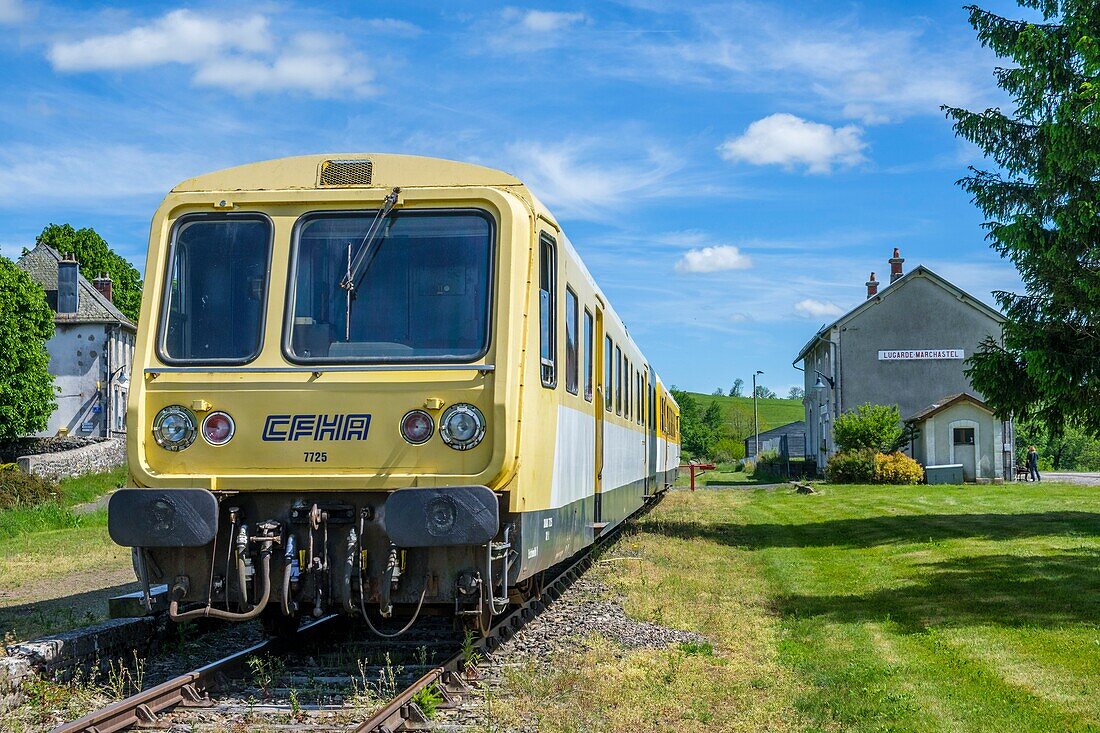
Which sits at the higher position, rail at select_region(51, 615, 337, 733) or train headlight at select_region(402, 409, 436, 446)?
train headlight at select_region(402, 409, 436, 446)

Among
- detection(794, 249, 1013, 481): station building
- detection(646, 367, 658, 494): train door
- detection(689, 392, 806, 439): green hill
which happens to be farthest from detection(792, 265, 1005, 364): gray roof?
detection(689, 392, 806, 439): green hill

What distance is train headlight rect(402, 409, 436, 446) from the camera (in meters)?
7.02

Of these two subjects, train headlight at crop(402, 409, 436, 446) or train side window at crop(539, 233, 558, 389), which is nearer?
train headlight at crop(402, 409, 436, 446)

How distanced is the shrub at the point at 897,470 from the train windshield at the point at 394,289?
116ft

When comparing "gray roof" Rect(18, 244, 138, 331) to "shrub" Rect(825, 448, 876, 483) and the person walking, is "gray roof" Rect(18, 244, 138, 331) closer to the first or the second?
"shrub" Rect(825, 448, 876, 483)

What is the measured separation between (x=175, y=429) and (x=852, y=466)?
36892 millimetres

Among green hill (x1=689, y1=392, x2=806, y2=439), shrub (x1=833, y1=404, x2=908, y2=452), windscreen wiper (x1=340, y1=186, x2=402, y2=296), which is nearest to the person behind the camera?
windscreen wiper (x1=340, y1=186, x2=402, y2=296)

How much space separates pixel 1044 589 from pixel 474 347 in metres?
7.80

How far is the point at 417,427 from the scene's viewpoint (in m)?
7.05

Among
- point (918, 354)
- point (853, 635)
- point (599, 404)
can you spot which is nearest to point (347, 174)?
point (599, 404)

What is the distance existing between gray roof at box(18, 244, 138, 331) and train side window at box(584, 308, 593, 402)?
45285 millimetres

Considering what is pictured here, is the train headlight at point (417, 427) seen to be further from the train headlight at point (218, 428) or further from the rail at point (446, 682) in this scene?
the rail at point (446, 682)

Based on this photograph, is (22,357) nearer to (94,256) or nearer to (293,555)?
(94,256)

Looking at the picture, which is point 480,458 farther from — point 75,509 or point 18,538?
point 75,509
